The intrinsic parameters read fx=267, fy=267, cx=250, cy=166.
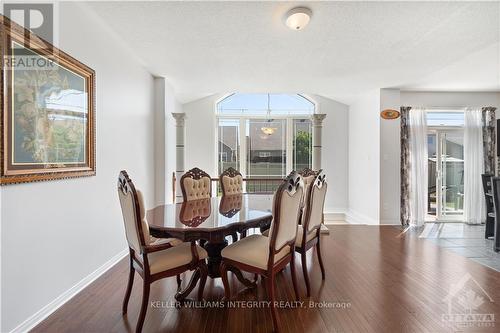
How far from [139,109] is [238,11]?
81.5 inches

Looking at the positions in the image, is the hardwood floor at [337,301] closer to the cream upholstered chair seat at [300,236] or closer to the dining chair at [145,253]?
the dining chair at [145,253]

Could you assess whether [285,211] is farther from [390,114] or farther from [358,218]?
[358,218]

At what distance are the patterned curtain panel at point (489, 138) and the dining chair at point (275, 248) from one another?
552 centimetres

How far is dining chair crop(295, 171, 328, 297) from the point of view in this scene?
2.47m

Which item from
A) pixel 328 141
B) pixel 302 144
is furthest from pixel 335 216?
pixel 302 144

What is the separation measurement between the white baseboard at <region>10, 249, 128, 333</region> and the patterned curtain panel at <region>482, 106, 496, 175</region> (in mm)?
6953

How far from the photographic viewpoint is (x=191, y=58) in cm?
379

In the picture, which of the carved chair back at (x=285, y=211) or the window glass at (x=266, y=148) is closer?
the carved chair back at (x=285, y=211)

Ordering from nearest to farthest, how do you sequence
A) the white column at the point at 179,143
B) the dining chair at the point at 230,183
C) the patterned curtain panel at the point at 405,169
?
the dining chair at the point at 230,183
the white column at the point at 179,143
the patterned curtain panel at the point at 405,169

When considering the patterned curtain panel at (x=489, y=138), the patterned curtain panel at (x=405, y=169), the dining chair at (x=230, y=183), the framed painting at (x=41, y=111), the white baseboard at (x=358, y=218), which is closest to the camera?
the framed painting at (x=41, y=111)

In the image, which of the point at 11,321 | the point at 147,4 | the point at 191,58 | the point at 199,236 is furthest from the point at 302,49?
the point at 11,321

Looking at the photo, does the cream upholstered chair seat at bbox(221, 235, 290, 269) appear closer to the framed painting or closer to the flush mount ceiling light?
the framed painting

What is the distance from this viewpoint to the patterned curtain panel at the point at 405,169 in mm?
5316

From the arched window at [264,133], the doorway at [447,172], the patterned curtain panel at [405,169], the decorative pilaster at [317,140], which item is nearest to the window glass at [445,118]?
the doorway at [447,172]
